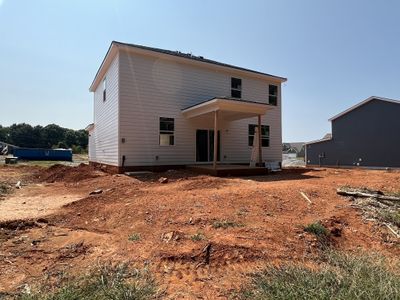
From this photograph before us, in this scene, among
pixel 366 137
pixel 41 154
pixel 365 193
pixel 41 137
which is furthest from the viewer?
pixel 41 137

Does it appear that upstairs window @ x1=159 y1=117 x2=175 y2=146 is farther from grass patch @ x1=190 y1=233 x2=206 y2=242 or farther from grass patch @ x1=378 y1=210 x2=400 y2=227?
grass patch @ x1=378 y1=210 x2=400 y2=227

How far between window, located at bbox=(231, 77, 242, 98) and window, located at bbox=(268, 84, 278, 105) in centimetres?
240

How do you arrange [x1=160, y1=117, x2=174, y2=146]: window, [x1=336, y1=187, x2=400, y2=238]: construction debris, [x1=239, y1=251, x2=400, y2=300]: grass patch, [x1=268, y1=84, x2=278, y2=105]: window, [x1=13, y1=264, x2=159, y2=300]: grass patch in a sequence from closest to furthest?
1. [x1=239, y1=251, x2=400, y2=300]: grass patch
2. [x1=13, y1=264, x2=159, y2=300]: grass patch
3. [x1=336, y1=187, x2=400, y2=238]: construction debris
4. [x1=160, y1=117, x2=174, y2=146]: window
5. [x1=268, y1=84, x2=278, y2=105]: window

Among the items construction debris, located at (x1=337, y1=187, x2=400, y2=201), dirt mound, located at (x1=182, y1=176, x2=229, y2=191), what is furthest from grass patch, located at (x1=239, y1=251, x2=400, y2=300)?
dirt mound, located at (x1=182, y1=176, x2=229, y2=191)

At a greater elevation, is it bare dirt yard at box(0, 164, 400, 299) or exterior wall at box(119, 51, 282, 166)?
exterior wall at box(119, 51, 282, 166)

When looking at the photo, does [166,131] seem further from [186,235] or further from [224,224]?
[186,235]

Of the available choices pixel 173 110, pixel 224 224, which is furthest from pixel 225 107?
pixel 224 224

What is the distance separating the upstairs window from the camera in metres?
13.9

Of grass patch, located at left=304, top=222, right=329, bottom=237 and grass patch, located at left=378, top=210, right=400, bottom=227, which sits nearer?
grass patch, located at left=304, top=222, right=329, bottom=237

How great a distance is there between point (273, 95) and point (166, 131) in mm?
7993

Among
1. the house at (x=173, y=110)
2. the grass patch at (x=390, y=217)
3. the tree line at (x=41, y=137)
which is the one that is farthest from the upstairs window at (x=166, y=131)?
the tree line at (x=41, y=137)

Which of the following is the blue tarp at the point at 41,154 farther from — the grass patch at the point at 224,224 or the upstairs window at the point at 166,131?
the grass patch at the point at 224,224

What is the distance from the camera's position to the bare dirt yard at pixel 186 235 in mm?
3424

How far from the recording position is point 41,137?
79.9 m
